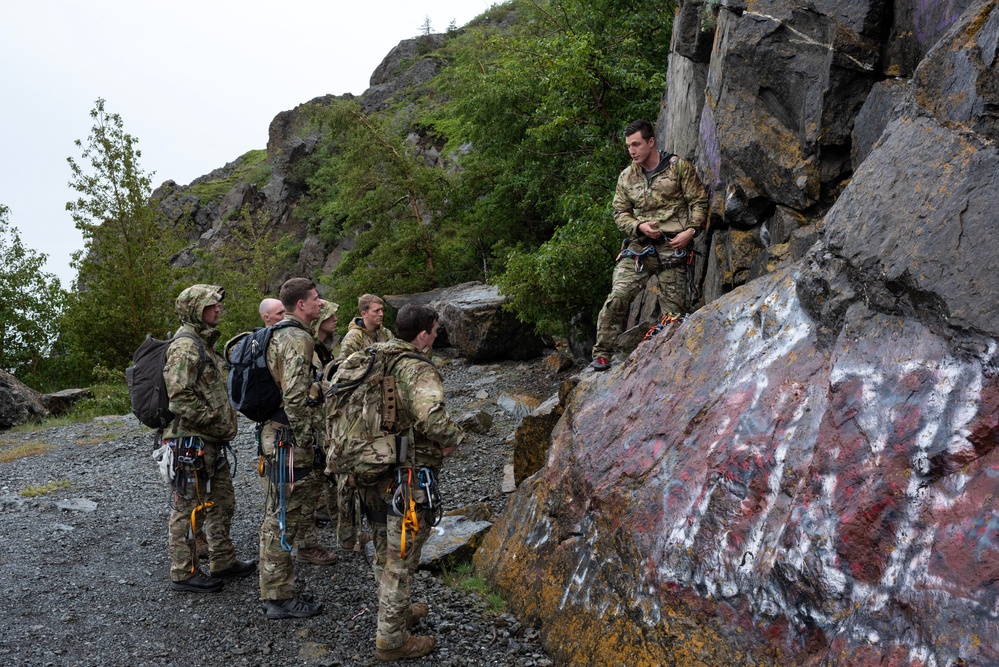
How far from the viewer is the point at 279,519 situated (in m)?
6.02

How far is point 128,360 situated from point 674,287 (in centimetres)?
2309

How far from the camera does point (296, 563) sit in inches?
280

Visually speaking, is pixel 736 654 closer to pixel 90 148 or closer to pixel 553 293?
pixel 553 293

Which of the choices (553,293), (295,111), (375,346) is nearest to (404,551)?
(375,346)

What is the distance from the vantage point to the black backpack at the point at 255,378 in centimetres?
612

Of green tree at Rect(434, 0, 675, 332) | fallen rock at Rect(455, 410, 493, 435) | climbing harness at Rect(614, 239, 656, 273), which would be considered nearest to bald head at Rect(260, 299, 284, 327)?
climbing harness at Rect(614, 239, 656, 273)

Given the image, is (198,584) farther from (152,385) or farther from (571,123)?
(571,123)

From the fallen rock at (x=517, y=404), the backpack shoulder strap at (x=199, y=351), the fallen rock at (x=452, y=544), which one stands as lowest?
the fallen rock at (x=517, y=404)

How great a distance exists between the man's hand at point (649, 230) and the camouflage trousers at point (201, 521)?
5240 millimetres

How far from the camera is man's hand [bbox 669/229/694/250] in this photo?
25.8 feet

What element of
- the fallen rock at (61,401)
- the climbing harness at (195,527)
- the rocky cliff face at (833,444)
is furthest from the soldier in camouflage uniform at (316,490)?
the fallen rock at (61,401)

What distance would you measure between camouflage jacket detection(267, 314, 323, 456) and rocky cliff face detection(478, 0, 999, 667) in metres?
2.11

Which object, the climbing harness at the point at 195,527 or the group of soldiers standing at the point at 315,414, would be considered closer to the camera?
the group of soldiers standing at the point at 315,414

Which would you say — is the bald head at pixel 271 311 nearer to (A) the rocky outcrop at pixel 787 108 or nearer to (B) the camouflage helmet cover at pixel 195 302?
(B) the camouflage helmet cover at pixel 195 302
